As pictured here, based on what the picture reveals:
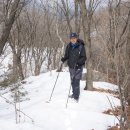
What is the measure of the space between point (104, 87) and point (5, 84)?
20.4 feet

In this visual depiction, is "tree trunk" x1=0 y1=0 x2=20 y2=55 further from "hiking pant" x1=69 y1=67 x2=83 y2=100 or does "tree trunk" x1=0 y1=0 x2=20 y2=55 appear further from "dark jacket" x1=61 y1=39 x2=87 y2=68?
"hiking pant" x1=69 y1=67 x2=83 y2=100

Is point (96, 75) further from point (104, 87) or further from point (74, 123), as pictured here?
point (74, 123)

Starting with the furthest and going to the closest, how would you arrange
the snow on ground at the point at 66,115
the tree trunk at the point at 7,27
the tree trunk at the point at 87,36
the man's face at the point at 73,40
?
the tree trunk at the point at 87,36
the tree trunk at the point at 7,27
the man's face at the point at 73,40
the snow on ground at the point at 66,115

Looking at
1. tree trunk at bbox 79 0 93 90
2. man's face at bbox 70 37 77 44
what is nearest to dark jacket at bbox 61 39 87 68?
man's face at bbox 70 37 77 44

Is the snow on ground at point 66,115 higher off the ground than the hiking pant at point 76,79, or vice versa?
the hiking pant at point 76,79

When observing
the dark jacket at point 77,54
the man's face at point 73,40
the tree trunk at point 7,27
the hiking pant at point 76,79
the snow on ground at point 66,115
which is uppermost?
the tree trunk at point 7,27

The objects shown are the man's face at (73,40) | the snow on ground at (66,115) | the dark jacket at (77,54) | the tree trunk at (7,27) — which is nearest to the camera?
the snow on ground at (66,115)

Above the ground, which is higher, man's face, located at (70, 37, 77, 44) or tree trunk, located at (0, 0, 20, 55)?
tree trunk, located at (0, 0, 20, 55)

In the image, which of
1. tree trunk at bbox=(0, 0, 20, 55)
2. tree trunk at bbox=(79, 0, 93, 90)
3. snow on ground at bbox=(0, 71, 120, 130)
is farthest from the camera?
tree trunk at bbox=(79, 0, 93, 90)

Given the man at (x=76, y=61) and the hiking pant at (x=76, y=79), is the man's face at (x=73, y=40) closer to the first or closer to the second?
the man at (x=76, y=61)

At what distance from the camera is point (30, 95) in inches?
582

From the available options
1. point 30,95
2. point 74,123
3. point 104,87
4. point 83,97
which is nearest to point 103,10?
point 104,87

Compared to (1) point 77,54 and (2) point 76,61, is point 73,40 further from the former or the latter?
(2) point 76,61

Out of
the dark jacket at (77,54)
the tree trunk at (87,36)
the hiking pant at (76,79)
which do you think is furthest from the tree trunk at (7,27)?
the hiking pant at (76,79)
